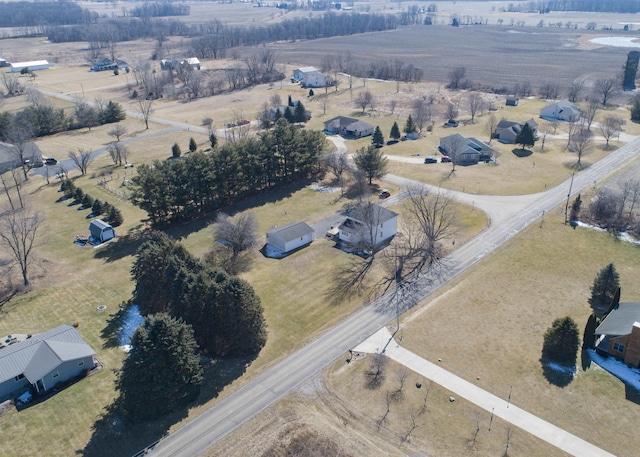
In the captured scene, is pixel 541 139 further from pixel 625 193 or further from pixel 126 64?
pixel 126 64

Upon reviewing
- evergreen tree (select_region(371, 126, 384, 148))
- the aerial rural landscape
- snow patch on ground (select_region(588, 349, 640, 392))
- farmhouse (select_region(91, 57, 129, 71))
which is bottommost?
snow patch on ground (select_region(588, 349, 640, 392))

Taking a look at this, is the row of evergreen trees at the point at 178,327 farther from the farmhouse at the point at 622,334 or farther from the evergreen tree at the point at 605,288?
the evergreen tree at the point at 605,288

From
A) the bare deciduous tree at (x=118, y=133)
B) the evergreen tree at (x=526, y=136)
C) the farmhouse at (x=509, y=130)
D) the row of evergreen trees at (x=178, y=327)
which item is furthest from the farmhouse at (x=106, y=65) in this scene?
the row of evergreen trees at (x=178, y=327)

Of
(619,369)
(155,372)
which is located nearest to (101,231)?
(155,372)

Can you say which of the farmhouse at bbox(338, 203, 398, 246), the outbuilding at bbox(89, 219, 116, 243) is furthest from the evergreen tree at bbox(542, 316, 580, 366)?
the outbuilding at bbox(89, 219, 116, 243)

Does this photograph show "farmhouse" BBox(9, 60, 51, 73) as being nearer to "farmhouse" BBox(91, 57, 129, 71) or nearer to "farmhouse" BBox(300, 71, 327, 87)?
"farmhouse" BBox(91, 57, 129, 71)

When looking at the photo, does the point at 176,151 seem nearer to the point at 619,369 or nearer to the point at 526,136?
the point at 526,136
